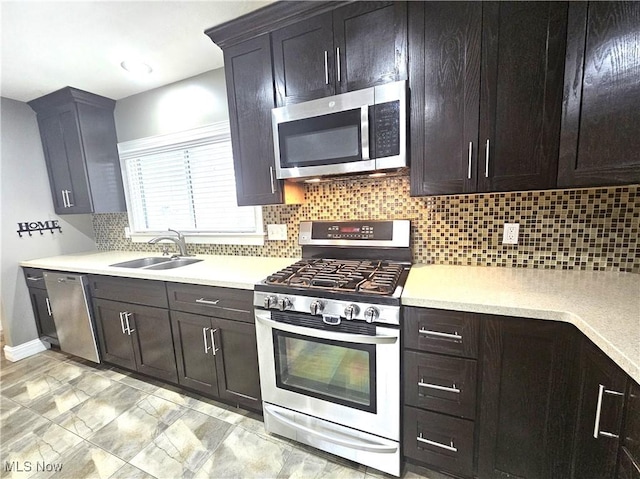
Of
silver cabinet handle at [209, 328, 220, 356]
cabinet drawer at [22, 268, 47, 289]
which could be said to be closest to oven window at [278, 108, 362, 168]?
silver cabinet handle at [209, 328, 220, 356]

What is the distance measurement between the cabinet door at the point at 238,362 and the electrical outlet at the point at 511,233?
1541mm

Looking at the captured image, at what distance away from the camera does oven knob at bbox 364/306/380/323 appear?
4.09 feet

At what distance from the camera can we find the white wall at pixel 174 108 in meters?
2.28

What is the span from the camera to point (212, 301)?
5.64 feet

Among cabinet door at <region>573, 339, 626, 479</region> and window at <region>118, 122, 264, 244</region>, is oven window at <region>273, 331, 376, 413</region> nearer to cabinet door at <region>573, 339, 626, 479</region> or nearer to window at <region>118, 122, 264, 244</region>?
cabinet door at <region>573, 339, 626, 479</region>

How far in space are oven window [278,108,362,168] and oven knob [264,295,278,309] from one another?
0.77 meters

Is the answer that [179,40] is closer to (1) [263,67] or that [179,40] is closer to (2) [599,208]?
(1) [263,67]

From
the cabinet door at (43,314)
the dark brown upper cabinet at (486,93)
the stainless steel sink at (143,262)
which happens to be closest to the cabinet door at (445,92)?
the dark brown upper cabinet at (486,93)

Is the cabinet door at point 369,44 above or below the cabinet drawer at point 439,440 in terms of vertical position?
above

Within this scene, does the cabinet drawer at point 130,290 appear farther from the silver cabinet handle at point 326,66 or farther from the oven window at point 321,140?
the silver cabinet handle at point 326,66

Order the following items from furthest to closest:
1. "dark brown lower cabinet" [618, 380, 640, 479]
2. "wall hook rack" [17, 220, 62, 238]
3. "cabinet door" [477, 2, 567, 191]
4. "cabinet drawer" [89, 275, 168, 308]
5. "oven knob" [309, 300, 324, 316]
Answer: "wall hook rack" [17, 220, 62, 238]
"cabinet drawer" [89, 275, 168, 308]
"oven knob" [309, 300, 324, 316]
"cabinet door" [477, 2, 567, 191]
"dark brown lower cabinet" [618, 380, 640, 479]

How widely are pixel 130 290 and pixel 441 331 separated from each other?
2098 mm

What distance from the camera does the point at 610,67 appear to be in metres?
1.06

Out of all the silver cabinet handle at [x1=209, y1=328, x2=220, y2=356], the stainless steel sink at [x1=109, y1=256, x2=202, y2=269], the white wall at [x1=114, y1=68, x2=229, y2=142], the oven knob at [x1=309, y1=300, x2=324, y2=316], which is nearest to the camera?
the oven knob at [x1=309, y1=300, x2=324, y2=316]
